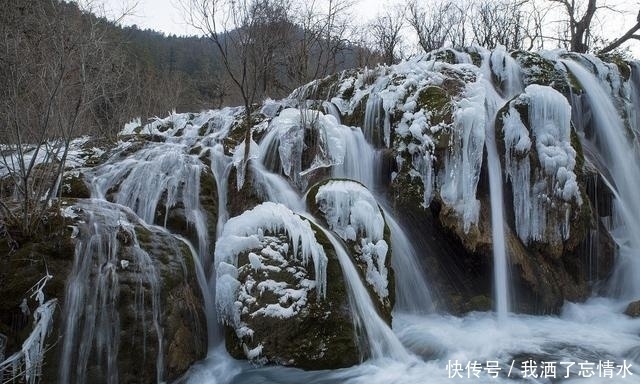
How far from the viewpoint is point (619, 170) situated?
788cm

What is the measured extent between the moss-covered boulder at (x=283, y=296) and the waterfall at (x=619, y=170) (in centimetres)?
502

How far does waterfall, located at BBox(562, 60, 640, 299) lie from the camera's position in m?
7.07

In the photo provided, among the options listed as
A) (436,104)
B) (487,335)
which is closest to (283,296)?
(487,335)

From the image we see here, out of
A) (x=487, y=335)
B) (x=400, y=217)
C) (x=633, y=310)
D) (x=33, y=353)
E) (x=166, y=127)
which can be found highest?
(x=166, y=127)

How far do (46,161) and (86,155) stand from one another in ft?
11.7

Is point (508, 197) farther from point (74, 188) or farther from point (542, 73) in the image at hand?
point (74, 188)

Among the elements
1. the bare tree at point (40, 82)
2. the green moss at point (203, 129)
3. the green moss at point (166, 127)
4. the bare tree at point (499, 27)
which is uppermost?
the bare tree at point (499, 27)

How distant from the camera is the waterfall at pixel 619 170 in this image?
707 cm

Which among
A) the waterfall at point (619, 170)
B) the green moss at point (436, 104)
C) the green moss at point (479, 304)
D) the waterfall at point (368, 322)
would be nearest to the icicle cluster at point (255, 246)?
the waterfall at point (368, 322)

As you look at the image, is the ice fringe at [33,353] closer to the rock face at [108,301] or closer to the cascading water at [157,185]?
the rock face at [108,301]

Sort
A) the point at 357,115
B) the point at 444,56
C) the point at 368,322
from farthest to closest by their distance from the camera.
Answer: the point at 444,56
the point at 357,115
the point at 368,322

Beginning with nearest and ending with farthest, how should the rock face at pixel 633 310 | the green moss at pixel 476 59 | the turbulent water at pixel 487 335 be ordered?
1. the turbulent water at pixel 487 335
2. the rock face at pixel 633 310
3. the green moss at pixel 476 59

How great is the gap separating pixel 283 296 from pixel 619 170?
671 centimetres

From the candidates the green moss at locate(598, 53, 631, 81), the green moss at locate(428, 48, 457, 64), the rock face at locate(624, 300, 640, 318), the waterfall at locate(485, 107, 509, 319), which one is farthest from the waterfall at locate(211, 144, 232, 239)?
the green moss at locate(598, 53, 631, 81)
